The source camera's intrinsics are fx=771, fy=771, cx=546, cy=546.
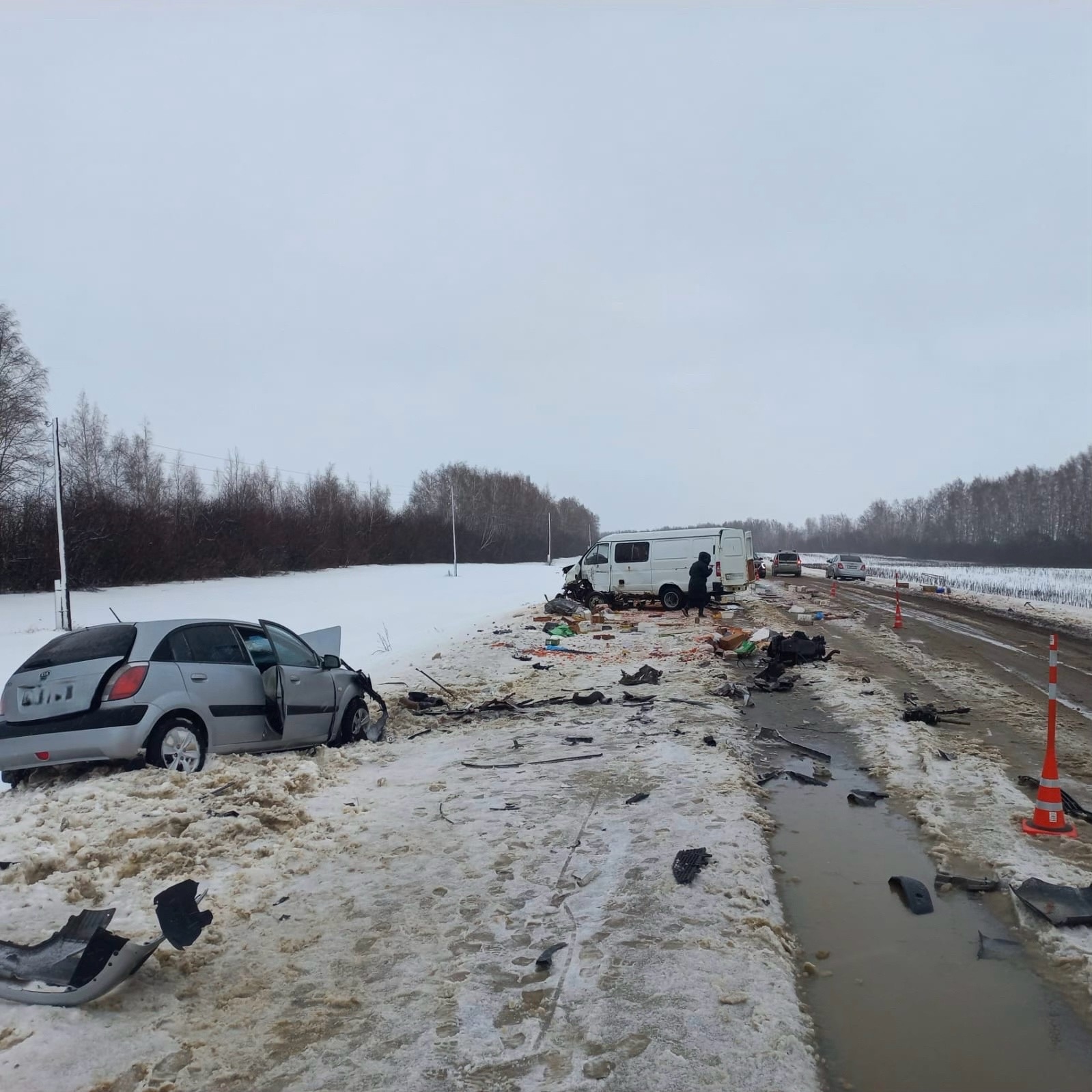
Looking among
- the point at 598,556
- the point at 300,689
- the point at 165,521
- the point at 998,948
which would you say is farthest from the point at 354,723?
the point at 165,521

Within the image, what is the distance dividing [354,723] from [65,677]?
313cm

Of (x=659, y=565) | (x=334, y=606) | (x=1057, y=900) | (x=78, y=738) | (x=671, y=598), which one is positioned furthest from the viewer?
(x=334, y=606)

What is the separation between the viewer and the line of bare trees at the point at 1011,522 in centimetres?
8556

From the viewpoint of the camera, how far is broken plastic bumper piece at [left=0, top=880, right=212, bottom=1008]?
133 inches

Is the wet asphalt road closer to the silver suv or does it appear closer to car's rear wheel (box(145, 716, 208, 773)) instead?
car's rear wheel (box(145, 716, 208, 773))

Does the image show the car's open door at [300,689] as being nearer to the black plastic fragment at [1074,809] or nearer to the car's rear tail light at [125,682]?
the car's rear tail light at [125,682]

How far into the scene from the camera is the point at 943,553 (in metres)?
118

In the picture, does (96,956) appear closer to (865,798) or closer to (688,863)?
(688,863)

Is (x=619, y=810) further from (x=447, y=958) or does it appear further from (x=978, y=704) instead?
(x=978, y=704)

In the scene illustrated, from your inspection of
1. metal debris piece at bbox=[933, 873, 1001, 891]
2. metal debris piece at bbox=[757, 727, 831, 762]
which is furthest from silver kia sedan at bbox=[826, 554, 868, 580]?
metal debris piece at bbox=[933, 873, 1001, 891]

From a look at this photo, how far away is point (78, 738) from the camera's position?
6.18 meters

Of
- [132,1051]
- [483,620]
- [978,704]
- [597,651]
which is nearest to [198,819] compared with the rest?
[132,1051]

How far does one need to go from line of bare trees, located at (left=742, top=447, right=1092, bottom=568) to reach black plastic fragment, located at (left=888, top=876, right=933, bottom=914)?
284 ft

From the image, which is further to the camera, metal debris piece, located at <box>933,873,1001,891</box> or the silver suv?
the silver suv
